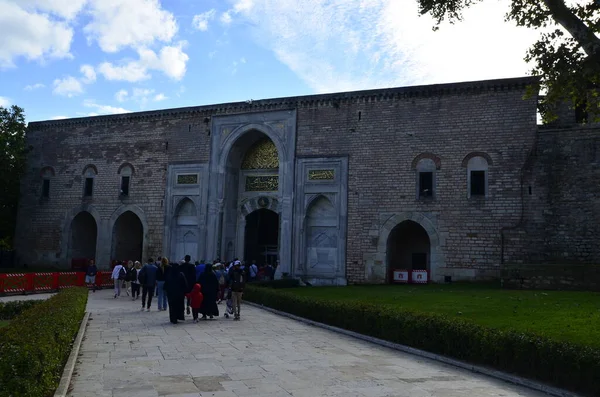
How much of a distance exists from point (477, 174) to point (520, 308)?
981 cm

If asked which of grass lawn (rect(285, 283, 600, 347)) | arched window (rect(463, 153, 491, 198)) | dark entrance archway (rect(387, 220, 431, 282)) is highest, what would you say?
arched window (rect(463, 153, 491, 198))

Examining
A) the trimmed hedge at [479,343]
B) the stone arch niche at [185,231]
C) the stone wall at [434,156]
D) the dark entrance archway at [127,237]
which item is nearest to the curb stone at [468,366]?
the trimmed hedge at [479,343]

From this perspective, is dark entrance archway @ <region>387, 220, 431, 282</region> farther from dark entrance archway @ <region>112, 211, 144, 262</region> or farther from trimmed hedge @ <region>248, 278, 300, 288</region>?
dark entrance archway @ <region>112, 211, 144, 262</region>

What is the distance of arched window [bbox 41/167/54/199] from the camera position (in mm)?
30562

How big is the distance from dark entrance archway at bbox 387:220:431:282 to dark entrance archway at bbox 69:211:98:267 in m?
17.1

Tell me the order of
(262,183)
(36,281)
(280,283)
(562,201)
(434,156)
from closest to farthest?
(36,281) < (562,201) < (280,283) < (434,156) < (262,183)

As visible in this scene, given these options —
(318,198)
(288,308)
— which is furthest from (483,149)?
(288,308)

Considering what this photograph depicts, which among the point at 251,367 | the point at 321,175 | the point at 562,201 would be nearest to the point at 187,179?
the point at 321,175

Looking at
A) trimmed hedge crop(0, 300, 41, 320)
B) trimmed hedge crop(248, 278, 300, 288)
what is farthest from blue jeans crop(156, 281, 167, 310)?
trimmed hedge crop(248, 278, 300, 288)

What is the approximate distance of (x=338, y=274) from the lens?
23.0m

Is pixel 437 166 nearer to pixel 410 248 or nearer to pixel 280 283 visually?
pixel 410 248

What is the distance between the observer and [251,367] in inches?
298

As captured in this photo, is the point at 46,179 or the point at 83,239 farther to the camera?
the point at 46,179

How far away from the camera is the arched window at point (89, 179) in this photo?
29.3m
